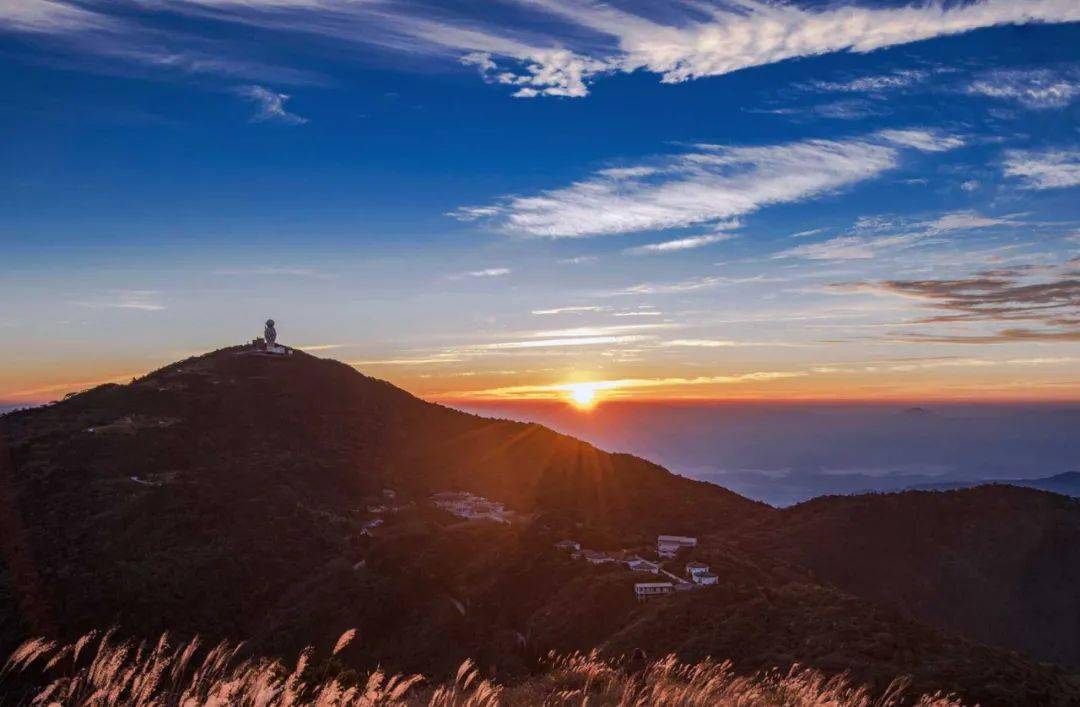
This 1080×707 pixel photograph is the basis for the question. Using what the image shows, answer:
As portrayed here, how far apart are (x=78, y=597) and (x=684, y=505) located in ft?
186

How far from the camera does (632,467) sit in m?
90.7

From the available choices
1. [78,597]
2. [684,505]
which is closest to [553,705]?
[78,597]

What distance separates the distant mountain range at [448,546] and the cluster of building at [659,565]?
3.85 ft

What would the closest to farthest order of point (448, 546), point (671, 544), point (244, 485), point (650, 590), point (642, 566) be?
point (650, 590) → point (642, 566) → point (448, 546) → point (671, 544) → point (244, 485)

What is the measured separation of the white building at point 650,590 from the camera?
40.7m

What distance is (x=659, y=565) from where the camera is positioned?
49625 mm

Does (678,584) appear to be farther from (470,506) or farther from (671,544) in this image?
(470,506)

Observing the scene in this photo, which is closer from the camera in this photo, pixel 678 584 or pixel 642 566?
pixel 678 584

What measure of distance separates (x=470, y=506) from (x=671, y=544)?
19.8 meters

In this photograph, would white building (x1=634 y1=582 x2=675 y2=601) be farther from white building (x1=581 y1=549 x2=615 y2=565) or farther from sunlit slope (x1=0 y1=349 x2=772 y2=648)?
sunlit slope (x1=0 y1=349 x2=772 y2=648)

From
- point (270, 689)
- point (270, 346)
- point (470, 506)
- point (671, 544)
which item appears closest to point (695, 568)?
point (671, 544)

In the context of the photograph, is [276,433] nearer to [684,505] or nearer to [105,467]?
[105,467]

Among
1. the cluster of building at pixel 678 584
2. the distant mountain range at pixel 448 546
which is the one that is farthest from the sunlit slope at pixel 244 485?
the cluster of building at pixel 678 584

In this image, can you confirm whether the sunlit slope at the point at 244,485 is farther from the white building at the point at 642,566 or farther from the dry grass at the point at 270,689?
the dry grass at the point at 270,689
